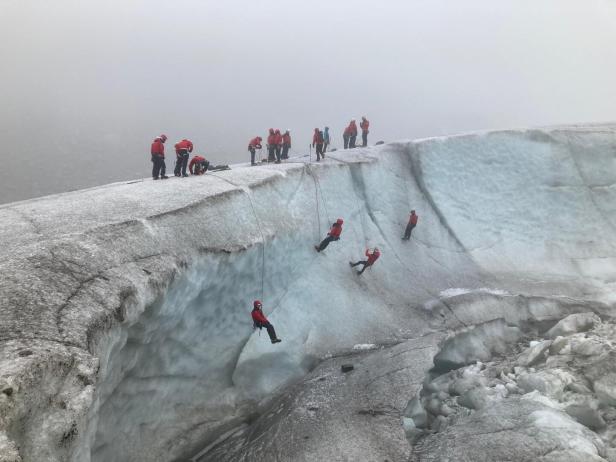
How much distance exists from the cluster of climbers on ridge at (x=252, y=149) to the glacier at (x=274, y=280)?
0.82 m

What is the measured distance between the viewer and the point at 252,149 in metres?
14.2

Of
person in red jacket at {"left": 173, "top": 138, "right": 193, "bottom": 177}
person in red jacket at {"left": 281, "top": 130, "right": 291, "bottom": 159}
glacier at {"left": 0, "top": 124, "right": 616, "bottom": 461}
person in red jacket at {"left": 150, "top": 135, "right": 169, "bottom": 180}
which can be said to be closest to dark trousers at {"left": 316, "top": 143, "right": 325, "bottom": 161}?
glacier at {"left": 0, "top": 124, "right": 616, "bottom": 461}

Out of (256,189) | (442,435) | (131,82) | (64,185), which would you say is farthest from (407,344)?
(131,82)

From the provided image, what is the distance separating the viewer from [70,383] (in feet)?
15.3

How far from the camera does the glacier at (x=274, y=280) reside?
542 cm

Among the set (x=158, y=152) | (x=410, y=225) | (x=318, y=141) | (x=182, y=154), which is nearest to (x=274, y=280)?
(x=182, y=154)

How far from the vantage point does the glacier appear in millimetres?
5418

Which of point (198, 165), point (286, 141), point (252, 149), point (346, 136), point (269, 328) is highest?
point (346, 136)

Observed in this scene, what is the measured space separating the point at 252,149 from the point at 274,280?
5.56 metres

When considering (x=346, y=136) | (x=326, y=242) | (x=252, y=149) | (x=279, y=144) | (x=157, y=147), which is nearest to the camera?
(x=157, y=147)

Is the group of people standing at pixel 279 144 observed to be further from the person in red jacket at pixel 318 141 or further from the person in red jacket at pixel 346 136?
the person in red jacket at pixel 346 136

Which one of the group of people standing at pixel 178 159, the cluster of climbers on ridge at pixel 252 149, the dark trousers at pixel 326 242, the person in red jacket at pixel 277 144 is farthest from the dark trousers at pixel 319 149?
the group of people standing at pixel 178 159

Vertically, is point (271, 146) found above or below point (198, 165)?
above

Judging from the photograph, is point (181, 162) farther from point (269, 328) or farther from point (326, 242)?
point (269, 328)
